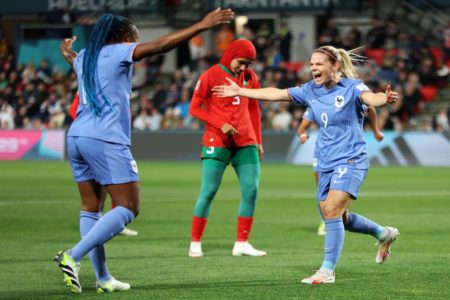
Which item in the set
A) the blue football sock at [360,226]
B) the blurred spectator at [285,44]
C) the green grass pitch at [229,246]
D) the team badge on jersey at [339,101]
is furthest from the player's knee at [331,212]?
the blurred spectator at [285,44]

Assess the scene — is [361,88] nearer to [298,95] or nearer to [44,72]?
[298,95]

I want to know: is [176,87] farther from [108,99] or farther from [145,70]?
[108,99]

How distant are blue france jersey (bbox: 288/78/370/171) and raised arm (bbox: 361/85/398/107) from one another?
111 mm

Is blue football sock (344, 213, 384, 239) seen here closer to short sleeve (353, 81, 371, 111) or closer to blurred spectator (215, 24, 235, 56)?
short sleeve (353, 81, 371, 111)

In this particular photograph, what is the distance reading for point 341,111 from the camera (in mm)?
9453

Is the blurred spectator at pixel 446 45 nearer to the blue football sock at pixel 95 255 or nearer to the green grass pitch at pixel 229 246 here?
the green grass pitch at pixel 229 246

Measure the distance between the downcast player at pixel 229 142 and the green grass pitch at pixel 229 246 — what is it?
45cm

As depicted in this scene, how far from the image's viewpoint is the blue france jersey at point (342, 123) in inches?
372

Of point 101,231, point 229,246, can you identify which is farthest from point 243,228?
point 101,231

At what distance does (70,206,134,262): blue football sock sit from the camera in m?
8.27

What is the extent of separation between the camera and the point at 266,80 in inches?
1363

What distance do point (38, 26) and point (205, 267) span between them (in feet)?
108

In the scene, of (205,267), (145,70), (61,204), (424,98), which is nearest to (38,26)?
(145,70)

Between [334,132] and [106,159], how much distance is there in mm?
2237
